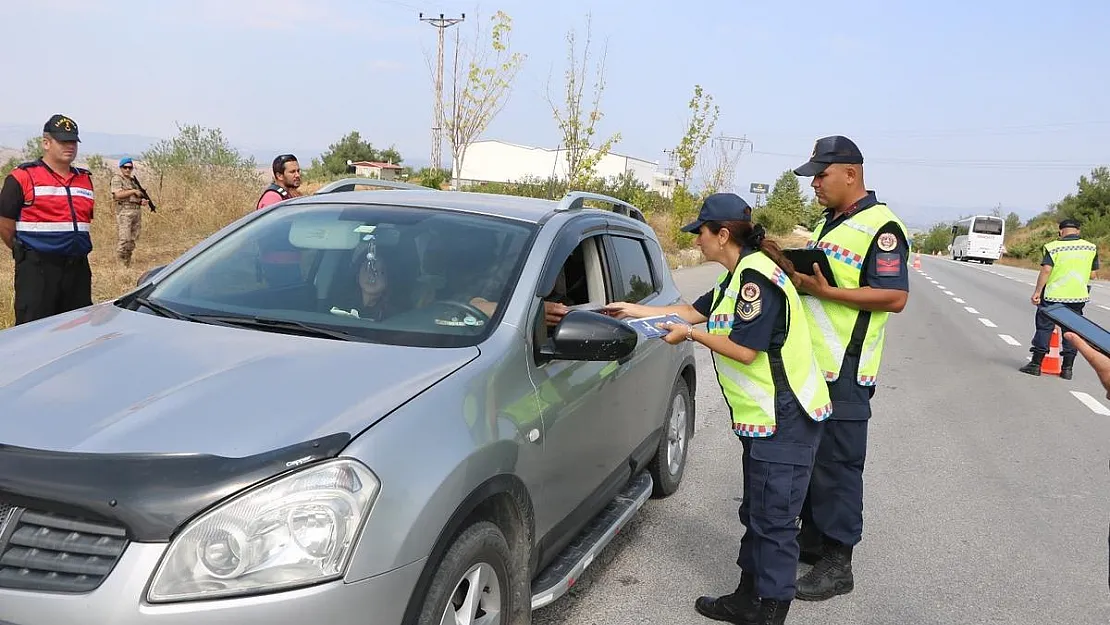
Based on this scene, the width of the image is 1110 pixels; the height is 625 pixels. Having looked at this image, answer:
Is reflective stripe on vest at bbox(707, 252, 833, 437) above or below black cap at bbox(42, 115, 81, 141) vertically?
below

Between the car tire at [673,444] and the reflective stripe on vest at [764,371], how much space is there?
1413 mm

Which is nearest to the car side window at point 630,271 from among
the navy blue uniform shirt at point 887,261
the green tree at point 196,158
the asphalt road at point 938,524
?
the navy blue uniform shirt at point 887,261

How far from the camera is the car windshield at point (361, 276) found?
2.98 metres

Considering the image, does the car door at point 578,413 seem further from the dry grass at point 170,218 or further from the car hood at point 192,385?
the dry grass at point 170,218

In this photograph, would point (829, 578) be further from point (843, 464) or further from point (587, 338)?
point (587, 338)

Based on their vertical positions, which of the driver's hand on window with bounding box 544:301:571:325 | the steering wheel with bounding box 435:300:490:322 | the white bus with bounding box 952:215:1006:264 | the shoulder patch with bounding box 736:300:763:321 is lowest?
the white bus with bounding box 952:215:1006:264

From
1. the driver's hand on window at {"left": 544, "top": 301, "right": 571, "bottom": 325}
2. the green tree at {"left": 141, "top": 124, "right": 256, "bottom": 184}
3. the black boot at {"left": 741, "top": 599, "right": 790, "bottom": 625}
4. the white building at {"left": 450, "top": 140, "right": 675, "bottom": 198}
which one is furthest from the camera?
the white building at {"left": 450, "top": 140, "right": 675, "bottom": 198}

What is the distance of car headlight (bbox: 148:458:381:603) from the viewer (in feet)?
6.19

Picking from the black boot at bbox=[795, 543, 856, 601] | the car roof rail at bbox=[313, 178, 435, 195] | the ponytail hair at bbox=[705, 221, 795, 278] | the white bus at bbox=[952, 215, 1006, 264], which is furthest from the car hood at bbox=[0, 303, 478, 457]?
the white bus at bbox=[952, 215, 1006, 264]

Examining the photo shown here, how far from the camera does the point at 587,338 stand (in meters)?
2.87

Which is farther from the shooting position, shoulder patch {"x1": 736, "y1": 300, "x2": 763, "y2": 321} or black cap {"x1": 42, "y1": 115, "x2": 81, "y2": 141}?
black cap {"x1": 42, "y1": 115, "x2": 81, "y2": 141}

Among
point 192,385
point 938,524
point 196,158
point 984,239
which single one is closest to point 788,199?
point 984,239

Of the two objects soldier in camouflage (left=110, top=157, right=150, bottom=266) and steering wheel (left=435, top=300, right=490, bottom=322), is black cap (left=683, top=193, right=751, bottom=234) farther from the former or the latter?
soldier in camouflage (left=110, top=157, right=150, bottom=266)

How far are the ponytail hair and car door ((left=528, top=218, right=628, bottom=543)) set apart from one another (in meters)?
0.65
